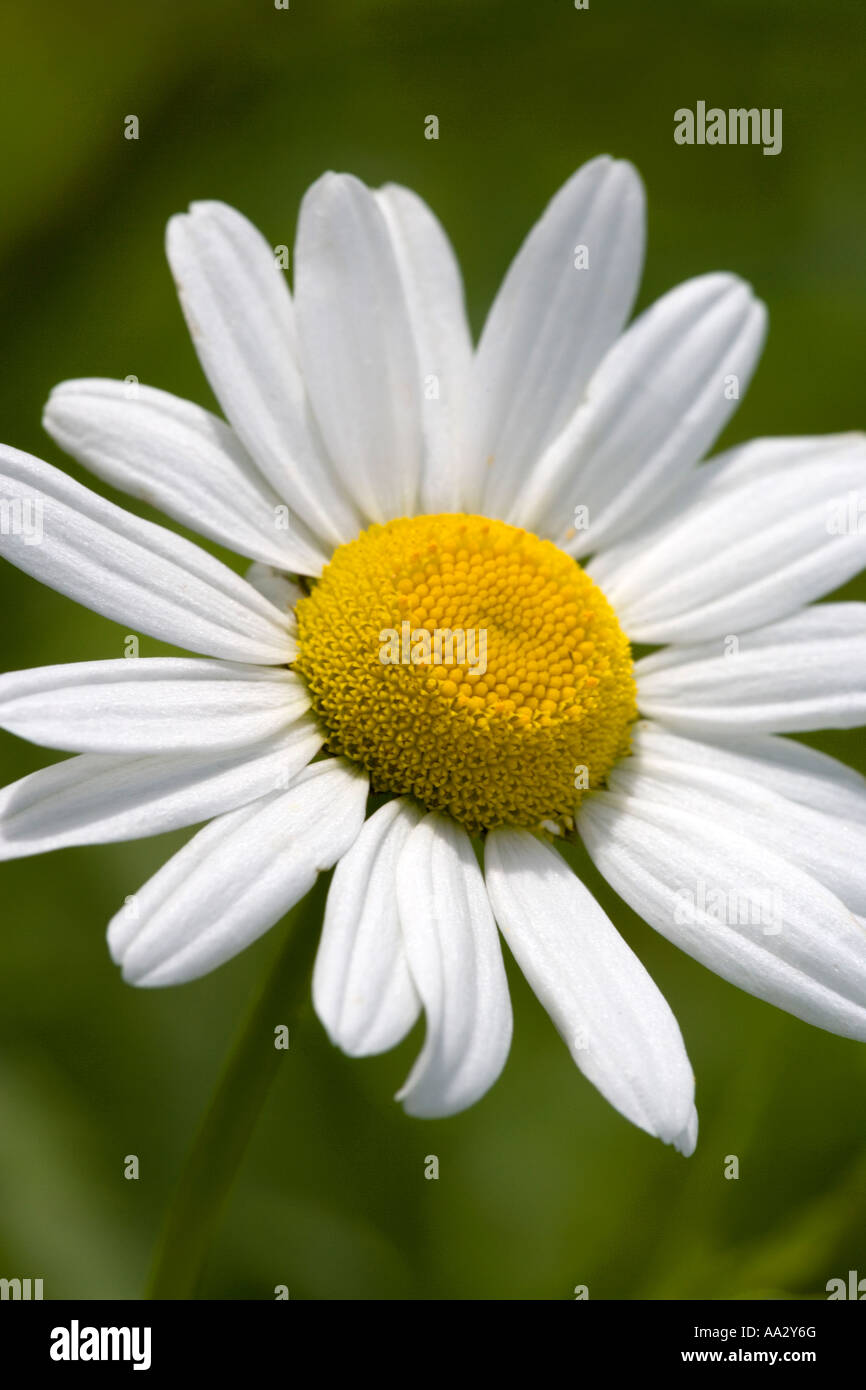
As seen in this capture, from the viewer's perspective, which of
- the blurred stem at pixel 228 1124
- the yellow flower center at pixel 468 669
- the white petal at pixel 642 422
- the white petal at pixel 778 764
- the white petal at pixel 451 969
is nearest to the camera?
the white petal at pixel 451 969

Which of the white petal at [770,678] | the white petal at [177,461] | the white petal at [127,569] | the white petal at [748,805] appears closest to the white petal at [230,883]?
the white petal at [127,569]

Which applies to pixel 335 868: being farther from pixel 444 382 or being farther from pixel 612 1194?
pixel 612 1194

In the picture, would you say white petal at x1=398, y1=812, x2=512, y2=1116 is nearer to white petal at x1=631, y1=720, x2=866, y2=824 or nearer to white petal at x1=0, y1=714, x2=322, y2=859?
white petal at x1=0, y1=714, x2=322, y2=859

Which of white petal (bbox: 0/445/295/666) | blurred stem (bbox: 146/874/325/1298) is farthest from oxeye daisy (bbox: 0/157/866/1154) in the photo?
blurred stem (bbox: 146/874/325/1298)

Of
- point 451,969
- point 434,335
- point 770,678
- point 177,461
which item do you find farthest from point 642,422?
point 451,969

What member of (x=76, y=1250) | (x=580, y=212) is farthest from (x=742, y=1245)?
(x=580, y=212)

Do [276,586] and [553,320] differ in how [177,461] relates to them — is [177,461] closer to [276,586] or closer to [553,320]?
[276,586]

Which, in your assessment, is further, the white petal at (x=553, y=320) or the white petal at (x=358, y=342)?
the white petal at (x=553, y=320)

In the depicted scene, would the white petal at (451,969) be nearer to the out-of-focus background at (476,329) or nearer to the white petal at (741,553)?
the out-of-focus background at (476,329)
